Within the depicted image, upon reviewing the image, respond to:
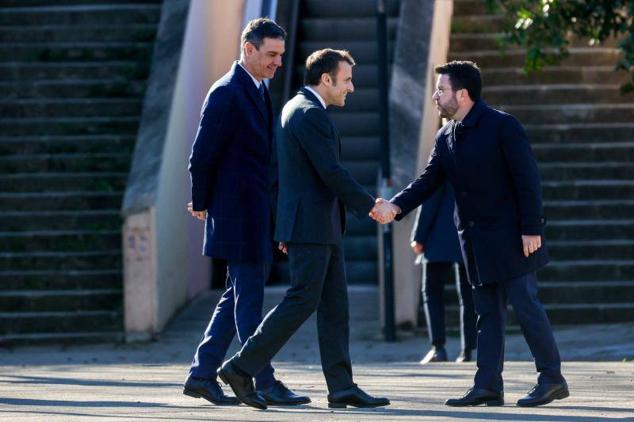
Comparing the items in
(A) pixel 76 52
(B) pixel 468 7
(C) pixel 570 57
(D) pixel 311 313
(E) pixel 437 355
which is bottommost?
(E) pixel 437 355

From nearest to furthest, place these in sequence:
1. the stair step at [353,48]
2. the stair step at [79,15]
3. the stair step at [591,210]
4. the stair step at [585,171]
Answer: the stair step at [591,210], the stair step at [585,171], the stair step at [79,15], the stair step at [353,48]

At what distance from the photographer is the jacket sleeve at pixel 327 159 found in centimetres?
789

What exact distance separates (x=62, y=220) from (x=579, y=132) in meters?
4.93

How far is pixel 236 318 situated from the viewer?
27.0ft

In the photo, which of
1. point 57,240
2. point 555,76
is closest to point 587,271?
point 555,76

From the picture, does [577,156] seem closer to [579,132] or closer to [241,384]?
[579,132]

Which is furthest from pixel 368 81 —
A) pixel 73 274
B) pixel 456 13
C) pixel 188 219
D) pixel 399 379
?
pixel 399 379

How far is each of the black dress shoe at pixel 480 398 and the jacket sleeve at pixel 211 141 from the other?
1604 mm

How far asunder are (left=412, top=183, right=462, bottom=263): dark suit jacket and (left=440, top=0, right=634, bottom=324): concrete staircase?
2473 millimetres

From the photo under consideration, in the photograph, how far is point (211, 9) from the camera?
55.3 ft

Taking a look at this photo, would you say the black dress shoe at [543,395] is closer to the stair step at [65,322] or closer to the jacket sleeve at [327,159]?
the jacket sleeve at [327,159]

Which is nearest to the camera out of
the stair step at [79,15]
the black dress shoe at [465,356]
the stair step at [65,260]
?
the black dress shoe at [465,356]

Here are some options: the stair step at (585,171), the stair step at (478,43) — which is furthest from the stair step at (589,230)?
the stair step at (478,43)

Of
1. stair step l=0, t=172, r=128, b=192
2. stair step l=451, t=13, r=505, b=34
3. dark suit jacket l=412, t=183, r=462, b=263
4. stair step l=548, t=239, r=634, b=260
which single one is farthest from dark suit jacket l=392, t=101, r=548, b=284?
stair step l=451, t=13, r=505, b=34
